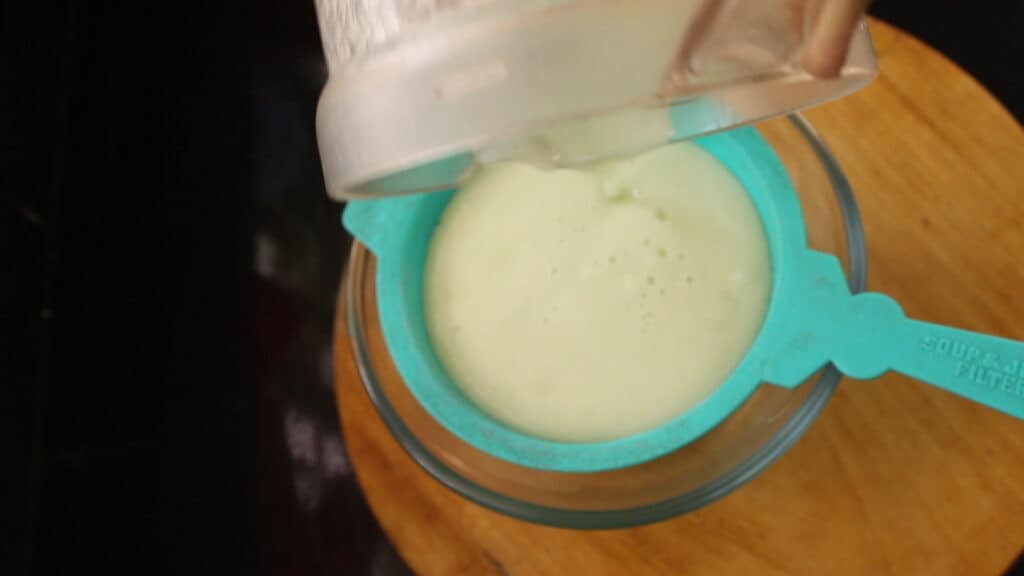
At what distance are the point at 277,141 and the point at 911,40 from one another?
63 cm

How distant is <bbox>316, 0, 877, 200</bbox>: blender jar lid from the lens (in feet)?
1.06

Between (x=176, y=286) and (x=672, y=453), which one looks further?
(x=176, y=286)

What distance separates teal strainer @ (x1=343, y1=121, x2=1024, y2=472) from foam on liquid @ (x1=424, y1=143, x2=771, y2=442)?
0.02 meters

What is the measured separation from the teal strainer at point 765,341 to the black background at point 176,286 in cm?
32

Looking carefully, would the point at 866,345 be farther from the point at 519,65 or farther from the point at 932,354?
the point at 519,65

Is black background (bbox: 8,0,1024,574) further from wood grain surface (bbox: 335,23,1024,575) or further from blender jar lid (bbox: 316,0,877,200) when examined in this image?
blender jar lid (bbox: 316,0,877,200)

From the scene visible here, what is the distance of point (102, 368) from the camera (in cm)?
94

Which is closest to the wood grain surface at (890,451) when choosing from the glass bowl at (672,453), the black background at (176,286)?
the glass bowl at (672,453)

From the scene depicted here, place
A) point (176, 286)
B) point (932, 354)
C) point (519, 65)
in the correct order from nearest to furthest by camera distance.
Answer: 1. point (519, 65)
2. point (932, 354)
3. point (176, 286)

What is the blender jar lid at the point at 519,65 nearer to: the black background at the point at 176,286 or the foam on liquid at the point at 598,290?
the foam on liquid at the point at 598,290

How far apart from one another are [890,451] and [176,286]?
0.72 metres

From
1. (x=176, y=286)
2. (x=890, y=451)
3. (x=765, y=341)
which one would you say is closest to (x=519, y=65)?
(x=765, y=341)

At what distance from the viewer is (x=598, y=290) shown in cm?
57

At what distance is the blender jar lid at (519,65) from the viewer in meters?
0.32
